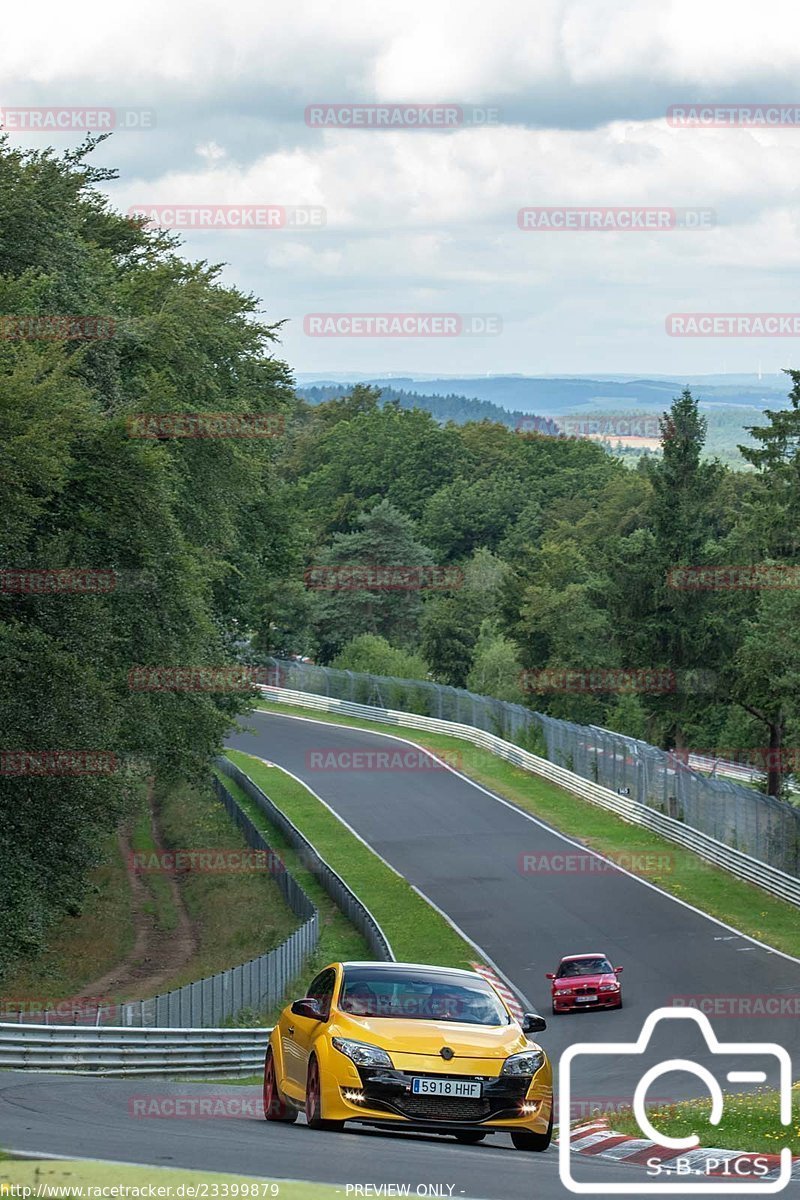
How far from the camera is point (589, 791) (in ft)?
189

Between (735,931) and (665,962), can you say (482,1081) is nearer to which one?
(665,962)

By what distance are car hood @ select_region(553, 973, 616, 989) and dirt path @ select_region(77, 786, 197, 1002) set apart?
751 centimetres

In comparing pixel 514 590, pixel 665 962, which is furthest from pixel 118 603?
pixel 514 590

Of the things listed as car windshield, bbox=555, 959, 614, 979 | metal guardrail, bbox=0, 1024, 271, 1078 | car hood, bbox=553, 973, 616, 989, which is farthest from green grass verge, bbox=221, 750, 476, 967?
metal guardrail, bbox=0, 1024, 271, 1078

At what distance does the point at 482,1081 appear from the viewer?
1180 cm

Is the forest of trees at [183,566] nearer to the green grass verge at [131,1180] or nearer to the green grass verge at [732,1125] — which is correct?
the green grass verge at [732,1125]

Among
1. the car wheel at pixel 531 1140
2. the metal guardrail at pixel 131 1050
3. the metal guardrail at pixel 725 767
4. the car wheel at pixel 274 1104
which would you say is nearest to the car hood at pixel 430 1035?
the car wheel at pixel 531 1140

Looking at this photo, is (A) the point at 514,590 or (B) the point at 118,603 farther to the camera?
(A) the point at 514,590

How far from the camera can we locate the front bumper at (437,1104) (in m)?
11.7

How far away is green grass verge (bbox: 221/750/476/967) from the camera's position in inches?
1443

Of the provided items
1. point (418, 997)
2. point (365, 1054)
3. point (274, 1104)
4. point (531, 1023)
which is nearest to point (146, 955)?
point (274, 1104)

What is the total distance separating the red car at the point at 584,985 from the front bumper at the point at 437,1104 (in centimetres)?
1815

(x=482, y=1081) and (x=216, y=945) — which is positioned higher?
(x=482, y=1081)

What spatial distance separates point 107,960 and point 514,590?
5270cm
